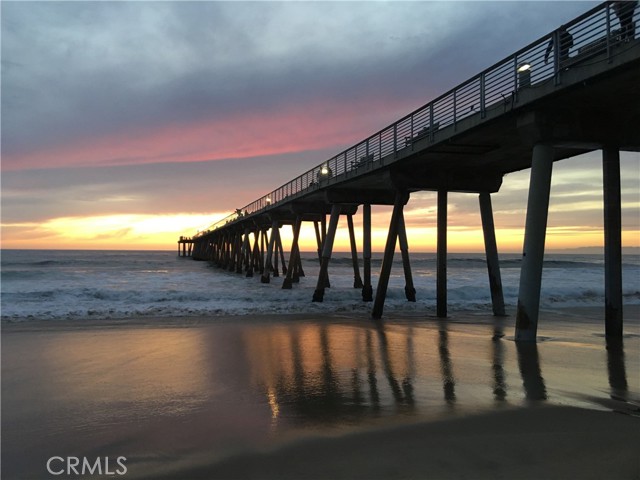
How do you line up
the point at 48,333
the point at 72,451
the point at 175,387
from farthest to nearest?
the point at 48,333
the point at 175,387
the point at 72,451

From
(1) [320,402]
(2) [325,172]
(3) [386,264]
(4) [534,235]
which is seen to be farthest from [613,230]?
(2) [325,172]

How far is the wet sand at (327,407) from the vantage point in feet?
12.4

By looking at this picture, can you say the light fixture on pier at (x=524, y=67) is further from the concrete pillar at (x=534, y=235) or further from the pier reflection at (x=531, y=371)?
the pier reflection at (x=531, y=371)

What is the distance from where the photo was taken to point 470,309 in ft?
56.4

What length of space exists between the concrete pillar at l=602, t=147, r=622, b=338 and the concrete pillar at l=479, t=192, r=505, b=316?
173 inches

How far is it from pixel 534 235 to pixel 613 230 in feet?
6.58

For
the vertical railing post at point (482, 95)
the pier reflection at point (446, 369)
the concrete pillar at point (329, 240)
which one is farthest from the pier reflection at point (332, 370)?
the concrete pillar at point (329, 240)

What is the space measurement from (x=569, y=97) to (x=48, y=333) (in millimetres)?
12498

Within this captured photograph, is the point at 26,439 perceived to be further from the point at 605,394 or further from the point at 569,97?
the point at 569,97

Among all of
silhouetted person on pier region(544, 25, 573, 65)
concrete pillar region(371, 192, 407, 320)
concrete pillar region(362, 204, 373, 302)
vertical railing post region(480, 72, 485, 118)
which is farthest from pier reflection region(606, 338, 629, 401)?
concrete pillar region(362, 204, 373, 302)

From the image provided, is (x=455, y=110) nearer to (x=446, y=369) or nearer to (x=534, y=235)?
(x=534, y=235)

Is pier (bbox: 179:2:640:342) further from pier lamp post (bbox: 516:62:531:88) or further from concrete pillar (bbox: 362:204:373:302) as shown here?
concrete pillar (bbox: 362:204:373:302)

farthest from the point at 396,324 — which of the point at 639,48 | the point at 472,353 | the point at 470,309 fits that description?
the point at 639,48

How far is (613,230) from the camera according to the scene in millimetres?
9656
